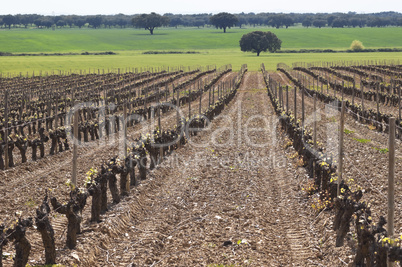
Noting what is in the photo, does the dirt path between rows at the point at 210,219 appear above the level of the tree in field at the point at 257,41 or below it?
below

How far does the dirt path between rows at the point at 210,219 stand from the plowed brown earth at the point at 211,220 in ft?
0.07

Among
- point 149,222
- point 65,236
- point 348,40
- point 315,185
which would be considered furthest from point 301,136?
point 348,40

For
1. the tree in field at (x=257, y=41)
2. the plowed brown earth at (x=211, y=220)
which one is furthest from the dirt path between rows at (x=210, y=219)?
the tree in field at (x=257, y=41)

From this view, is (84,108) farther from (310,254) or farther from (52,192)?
(310,254)

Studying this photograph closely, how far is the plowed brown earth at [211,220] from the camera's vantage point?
9898mm

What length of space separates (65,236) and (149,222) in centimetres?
203

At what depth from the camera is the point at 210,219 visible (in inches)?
476

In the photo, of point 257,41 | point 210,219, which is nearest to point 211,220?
point 210,219

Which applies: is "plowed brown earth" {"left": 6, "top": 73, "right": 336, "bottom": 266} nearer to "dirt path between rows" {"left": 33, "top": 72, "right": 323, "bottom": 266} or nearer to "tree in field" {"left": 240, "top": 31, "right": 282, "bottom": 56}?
"dirt path between rows" {"left": 33, "top": 72, "right": 323, "bottom": 266}

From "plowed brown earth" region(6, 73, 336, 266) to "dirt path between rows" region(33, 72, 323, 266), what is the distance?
0.07 ft

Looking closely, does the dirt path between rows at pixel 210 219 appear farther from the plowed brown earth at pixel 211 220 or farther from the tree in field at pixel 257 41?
the tree in field at pixel 257 41

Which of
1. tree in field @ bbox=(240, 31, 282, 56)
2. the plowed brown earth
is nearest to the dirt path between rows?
the plowed brown earth

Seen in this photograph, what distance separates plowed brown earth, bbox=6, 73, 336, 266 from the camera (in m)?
9.90

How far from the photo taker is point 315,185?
1415 centimetres
